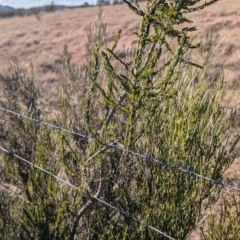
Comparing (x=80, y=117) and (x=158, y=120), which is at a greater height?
(x=158, y=120)

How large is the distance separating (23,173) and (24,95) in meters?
4.00

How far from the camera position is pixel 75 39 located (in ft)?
88.6

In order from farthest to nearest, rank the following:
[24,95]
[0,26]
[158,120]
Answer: [0,26] < [24,95] < [158,120]

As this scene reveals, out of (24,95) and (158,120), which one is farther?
(24,95)

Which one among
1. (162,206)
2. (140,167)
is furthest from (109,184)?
(162,206)

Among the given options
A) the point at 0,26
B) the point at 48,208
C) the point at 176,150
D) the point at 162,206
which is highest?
the point at 176,150

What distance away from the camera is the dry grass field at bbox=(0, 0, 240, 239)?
50.2ft

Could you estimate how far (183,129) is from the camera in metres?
3.19

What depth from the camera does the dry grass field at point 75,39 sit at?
50.2 feet

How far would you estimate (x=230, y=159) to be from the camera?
3.65 metres

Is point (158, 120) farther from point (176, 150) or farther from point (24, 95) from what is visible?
point (24, 95)

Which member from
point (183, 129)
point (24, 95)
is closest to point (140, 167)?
point (183, 129)

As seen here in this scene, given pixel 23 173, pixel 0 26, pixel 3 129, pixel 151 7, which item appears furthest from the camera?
pixel 0 26

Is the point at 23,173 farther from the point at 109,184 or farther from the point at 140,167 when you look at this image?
the point at 140,167
